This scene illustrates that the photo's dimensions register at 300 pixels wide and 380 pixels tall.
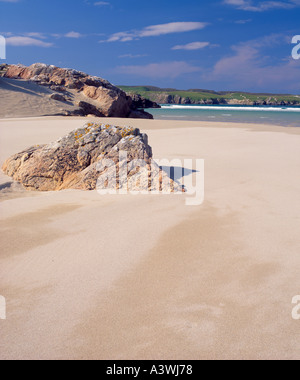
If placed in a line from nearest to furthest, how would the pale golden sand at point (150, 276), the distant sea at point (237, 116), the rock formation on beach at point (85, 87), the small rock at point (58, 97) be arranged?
the pale golden sand at point (150, 276), the small rock at point (58, 97), the rock formation on beach at point (85, 87), the distant sea at point (237, 116)

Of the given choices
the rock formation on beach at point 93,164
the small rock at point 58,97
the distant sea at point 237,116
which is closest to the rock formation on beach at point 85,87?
the small rock at point 58,97

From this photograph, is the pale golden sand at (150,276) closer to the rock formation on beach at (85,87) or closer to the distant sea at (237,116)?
the distant sea at (237,116)

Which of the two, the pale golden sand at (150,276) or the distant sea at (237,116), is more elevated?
the distant sea at (237,116)

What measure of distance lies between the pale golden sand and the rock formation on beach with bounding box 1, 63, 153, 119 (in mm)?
22163

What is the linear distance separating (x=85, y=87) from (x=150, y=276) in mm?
28872

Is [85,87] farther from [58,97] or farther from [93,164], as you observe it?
[93,164]

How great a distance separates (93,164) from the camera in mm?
4926

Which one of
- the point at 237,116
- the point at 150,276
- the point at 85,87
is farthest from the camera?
the point at 237,116

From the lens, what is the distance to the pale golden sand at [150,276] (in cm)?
183

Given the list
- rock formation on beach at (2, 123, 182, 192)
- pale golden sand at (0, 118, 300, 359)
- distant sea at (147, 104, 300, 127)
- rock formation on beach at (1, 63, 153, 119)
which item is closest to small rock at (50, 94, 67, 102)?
rock formation on beach at (1, 63, 153, 119)

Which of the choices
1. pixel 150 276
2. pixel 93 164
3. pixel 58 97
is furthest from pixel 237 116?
pixel 150 276

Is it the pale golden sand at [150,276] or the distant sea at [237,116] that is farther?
the distant sea at [237,116]

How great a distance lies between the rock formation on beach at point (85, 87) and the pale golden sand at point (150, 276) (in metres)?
22.2

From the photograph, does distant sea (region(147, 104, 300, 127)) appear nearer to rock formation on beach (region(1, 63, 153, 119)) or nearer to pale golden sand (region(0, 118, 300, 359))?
rock formation on beach (region(1, 63, 153, 119))
